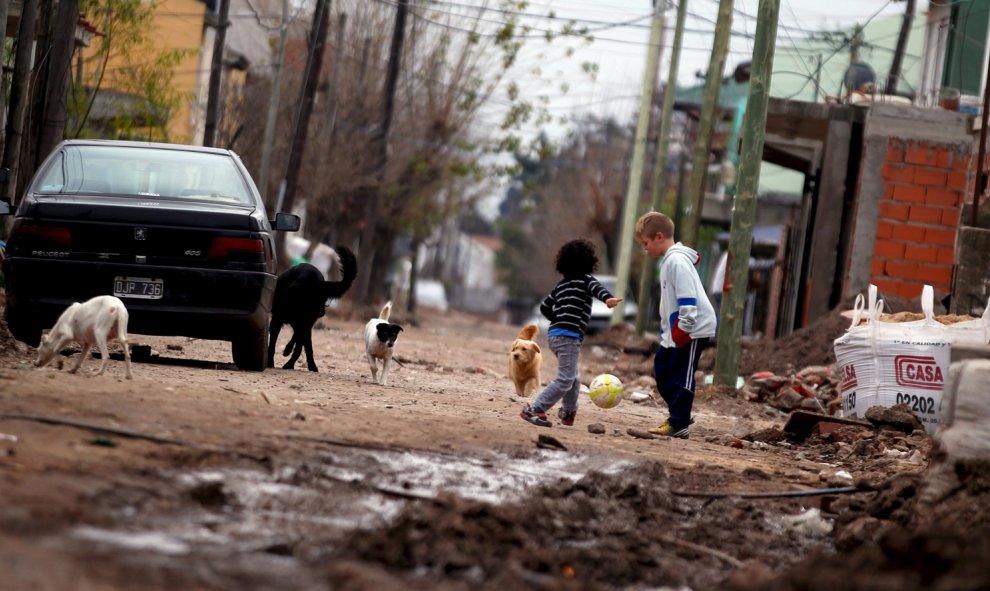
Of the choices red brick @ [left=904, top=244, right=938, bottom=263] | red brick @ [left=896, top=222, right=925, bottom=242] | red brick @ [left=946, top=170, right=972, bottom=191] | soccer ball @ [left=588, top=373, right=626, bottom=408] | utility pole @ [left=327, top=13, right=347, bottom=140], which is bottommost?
soccer ball @ [left=588, top=373, right=626, bottom=408]

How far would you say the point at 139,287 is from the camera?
9422 millimetres

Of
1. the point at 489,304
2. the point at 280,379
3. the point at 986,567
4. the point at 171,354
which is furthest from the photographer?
the point at 489,304

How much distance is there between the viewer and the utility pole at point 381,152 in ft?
103

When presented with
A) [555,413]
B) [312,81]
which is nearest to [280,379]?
[555,413]

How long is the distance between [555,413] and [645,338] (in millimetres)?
14808

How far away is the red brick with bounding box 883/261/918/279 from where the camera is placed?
16.6 metres

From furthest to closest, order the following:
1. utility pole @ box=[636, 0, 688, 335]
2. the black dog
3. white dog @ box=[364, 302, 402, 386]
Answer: utility pole @ box=[636, 0, 688, 335]
the black dog
white dog @ box=[364, 302, 402, 386]

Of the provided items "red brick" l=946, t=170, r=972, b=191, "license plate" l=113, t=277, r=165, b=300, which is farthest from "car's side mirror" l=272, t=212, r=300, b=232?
"red brick" l=946, t=170, r=972, b=191

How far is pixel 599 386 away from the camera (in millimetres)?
10109

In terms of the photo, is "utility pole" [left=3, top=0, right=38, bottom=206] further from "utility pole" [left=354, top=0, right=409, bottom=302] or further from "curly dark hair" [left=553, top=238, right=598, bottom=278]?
"utility pole" [left=354, top=0, right=409, bottom=302]

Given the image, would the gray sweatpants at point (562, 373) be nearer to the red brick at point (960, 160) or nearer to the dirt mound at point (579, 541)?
the dirt mound at point (579, 541)

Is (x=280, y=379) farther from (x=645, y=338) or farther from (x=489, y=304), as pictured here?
(x=489, y=304)

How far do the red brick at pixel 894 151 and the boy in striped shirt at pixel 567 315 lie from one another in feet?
30.7

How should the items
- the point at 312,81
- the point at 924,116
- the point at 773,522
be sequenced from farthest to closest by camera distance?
the point at 312,81 < the point at 924,116 < the point at 773,522
